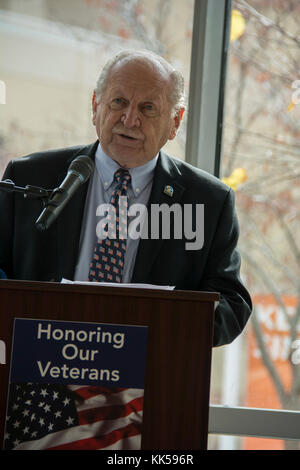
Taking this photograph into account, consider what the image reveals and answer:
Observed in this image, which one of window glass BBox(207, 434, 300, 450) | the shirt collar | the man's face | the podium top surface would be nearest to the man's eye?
the man's face

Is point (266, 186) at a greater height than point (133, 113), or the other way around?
point (133, 113)

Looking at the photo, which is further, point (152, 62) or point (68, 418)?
point (152, 62)

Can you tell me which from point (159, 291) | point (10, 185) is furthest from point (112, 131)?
point (159, 291)

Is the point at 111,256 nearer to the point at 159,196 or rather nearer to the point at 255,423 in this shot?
the point at 159,196

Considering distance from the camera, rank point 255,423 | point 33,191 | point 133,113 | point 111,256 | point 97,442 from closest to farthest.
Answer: point 97,442 < point 33,191 < point 111,256 < point 133,113 < point 255,423

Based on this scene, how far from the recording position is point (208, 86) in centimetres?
285

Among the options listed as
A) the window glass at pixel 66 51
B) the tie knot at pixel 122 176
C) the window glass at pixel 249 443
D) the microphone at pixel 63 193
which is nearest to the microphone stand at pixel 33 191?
the microphone at pixel 63 193

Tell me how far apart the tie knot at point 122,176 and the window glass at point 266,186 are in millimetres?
700

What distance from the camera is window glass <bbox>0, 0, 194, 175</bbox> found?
289 cm

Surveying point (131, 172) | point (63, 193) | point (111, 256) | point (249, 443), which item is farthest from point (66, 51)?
point (249, 443)

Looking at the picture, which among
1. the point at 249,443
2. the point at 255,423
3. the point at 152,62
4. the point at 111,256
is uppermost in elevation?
the point at 152,62

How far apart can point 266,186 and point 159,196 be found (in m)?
0.78

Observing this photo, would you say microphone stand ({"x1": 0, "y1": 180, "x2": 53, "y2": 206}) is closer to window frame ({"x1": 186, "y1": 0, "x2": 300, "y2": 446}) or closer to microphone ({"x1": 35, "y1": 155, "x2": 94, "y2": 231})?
microphone ({"x1": 35, "y1": 155, "x2": 94, "y2": 231})

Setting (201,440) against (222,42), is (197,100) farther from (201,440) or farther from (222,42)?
(201,440)
